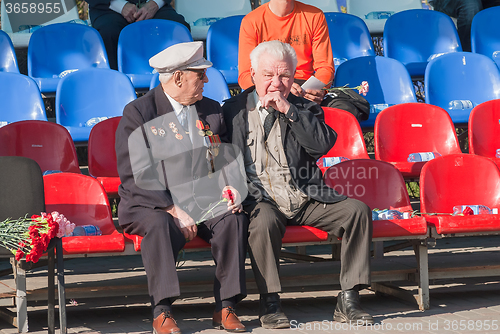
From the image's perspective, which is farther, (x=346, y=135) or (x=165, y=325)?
(x=346, y=135)

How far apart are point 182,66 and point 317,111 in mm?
755

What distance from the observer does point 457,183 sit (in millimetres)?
3912

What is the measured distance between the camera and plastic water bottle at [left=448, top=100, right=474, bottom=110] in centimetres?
550

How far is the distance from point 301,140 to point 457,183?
1102mm

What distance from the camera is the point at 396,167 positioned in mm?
4238

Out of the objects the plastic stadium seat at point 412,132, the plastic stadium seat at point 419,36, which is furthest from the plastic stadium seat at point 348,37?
the plastic stadium seat at point 412,132

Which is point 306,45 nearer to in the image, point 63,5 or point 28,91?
point 28,91

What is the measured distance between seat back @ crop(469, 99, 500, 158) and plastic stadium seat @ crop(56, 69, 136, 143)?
242 centimetres

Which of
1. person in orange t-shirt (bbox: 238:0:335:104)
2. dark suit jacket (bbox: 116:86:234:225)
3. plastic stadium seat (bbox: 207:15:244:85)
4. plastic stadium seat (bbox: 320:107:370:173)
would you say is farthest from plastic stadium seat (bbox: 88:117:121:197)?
plastic stadium seat (bbox: 207:15:244:85)

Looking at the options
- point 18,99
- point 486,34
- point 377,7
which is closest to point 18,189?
point 18,99

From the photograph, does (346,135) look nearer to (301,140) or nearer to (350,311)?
(301,140)

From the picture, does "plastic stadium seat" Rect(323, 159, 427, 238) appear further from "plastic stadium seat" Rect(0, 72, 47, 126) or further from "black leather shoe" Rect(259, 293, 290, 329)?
"plastic stadium seat" Rect(0, 72, 47, 126)

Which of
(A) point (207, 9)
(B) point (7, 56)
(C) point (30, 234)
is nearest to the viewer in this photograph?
(C) point (30, 234)

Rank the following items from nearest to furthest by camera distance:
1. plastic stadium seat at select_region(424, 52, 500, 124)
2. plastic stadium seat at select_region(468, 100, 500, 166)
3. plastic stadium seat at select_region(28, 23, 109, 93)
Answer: plastic stadium seat at select_region(468, 100, 500, 166) → plastic stadium seat at select_region(424, 52, 500, 124) → plastic stadium seat at select_region(28, 23, 109, 93)
